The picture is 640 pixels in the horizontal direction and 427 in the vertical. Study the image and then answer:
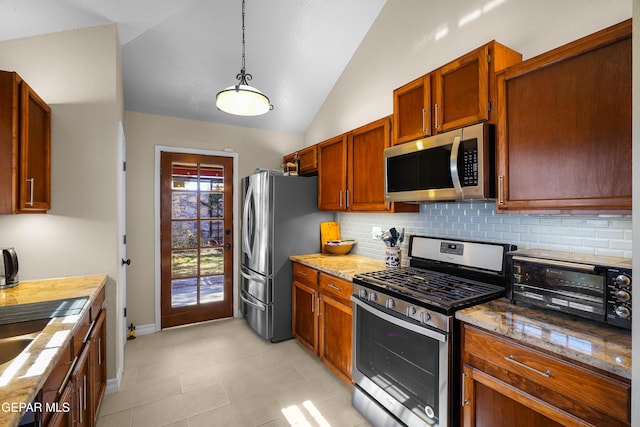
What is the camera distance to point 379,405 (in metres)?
1.97

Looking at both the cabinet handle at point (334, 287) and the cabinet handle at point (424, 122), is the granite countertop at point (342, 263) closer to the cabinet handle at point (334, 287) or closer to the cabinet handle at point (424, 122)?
the cabinet handle at point (334, 287)

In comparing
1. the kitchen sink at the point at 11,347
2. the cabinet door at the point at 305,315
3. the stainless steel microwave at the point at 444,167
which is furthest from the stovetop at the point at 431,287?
the kitchen sink at the point at 11,347

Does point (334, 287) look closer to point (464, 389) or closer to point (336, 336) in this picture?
point (336, 336)

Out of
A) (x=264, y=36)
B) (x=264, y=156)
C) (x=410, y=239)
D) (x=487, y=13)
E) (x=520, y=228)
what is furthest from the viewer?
(x=264, y=156)

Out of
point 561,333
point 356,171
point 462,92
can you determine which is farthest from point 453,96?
point 561,333

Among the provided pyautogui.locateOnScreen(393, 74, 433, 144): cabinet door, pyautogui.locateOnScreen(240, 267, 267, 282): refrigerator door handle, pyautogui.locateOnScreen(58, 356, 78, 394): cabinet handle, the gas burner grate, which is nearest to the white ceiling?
pyautogui.locateOnScreen(393, 74, 433, 144): cabinet door

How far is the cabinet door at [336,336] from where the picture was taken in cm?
242

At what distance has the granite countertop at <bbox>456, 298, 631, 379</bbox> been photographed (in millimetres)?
1047

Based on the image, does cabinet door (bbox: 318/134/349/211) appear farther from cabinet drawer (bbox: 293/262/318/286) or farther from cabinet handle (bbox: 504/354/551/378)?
cabinet handle (bbox: 504/354/551/378)

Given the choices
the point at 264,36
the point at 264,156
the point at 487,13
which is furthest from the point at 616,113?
the point at 264,156

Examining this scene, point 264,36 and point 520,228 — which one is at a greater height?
point 264,36

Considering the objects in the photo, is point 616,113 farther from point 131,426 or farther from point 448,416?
point 131,426

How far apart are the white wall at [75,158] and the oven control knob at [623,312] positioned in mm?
2894

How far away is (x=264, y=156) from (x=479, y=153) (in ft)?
9.83
